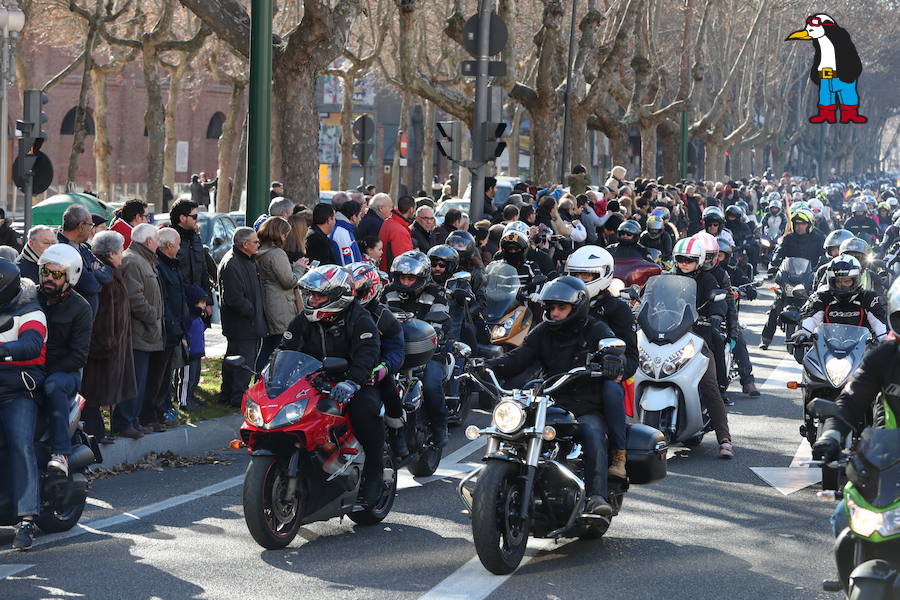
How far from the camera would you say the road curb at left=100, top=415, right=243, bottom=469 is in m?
10.6

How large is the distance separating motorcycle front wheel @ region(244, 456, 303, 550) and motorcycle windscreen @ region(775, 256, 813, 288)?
10937mm

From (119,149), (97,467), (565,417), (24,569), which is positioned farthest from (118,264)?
(119,149)

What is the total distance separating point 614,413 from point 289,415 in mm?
1693

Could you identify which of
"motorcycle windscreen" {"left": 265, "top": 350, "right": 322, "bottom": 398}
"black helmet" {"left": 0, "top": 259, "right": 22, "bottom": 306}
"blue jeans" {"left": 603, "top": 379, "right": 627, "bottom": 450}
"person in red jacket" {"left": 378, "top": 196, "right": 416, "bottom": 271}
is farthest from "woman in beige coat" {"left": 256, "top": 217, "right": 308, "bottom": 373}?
"blue jeans" {"left": 603, "top": 379, "right": 627, "bottom": 450}

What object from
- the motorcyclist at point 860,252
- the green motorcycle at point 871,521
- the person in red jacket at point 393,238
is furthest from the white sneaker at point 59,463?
the person in red jacket at point 393,238

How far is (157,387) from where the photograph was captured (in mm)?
11586

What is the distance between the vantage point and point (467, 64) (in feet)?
66.2

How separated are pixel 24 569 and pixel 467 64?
535 inches

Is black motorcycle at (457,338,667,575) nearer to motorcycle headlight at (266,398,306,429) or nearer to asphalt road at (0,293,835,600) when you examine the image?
asphalt road at (0,293,835,600)

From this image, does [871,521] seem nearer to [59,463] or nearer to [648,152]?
[59,463]

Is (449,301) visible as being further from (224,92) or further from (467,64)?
(224,92)

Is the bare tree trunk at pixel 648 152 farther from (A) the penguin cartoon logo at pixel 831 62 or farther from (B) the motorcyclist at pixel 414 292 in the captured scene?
(B) the motorcyclist at pixel 414 292

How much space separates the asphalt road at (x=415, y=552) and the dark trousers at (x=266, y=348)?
2.46 metres

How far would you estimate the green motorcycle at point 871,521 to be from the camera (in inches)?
215
